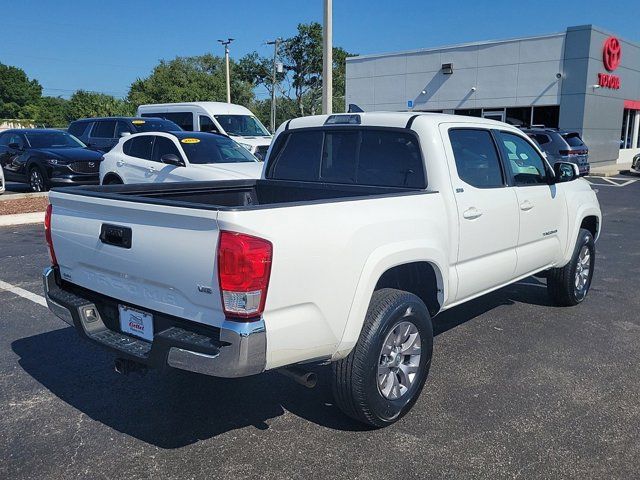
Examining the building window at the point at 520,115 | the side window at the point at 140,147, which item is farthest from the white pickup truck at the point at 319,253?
the building window at the point at 520,115

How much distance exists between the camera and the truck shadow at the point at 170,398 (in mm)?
3547

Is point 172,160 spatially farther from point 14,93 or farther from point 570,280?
point 14,93

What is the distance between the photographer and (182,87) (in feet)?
185

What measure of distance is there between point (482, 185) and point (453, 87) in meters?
26.3

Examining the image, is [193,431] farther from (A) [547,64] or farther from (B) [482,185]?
(A) [547,64]

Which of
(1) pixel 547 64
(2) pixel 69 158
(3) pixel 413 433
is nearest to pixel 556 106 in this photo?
(1) pixel 547 64

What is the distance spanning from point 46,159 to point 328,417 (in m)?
12.2

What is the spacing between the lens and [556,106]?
26.7 metres

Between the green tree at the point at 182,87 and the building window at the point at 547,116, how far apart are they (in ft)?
117

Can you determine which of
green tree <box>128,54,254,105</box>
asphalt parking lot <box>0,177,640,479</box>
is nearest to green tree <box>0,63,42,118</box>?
green tree <box>128,54,254,105</box>

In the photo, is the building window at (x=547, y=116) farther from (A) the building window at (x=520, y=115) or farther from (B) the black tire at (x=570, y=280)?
(B) the black tire at (x=570, y=280)

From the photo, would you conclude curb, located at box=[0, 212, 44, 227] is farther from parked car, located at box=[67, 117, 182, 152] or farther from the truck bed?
the truck bed

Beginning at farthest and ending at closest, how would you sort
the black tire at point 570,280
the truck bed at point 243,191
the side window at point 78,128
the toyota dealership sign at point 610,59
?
the toyota dealership sign at point 610,59
the side window at point 78,128
the black tire at point 570,280
the truck bed at point 243,191

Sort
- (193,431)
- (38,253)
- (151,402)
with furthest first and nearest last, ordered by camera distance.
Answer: (38,253) < (151,402) < (193,431)
